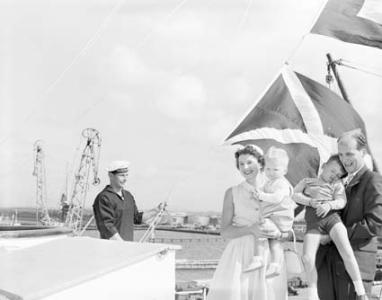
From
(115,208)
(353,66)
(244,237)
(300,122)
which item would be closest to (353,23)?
(353,66)

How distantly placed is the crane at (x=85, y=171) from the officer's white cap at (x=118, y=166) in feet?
0.56

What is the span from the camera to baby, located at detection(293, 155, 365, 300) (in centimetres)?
241

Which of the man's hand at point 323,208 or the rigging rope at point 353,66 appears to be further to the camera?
the rigging rope at point 353,66

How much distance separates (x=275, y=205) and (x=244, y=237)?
0.70 ft

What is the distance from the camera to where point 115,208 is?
2914 mm

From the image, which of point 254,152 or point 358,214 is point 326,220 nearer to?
point 358,214

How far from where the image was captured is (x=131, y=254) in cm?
199

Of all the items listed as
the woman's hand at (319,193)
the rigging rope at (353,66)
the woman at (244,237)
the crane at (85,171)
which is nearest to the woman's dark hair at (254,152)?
the woman at (244,237)

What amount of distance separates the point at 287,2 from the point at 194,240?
1.46 metres

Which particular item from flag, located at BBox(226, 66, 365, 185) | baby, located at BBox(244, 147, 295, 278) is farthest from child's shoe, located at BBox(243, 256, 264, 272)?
flag, located at BBox(226, 66, 365, 185)

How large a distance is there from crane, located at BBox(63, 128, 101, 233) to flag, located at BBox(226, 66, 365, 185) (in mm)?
828

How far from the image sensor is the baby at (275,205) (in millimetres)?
2357

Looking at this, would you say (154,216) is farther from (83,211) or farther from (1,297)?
(1,297)

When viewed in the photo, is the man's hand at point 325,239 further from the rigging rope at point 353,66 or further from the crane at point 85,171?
the crane at point 85,171
